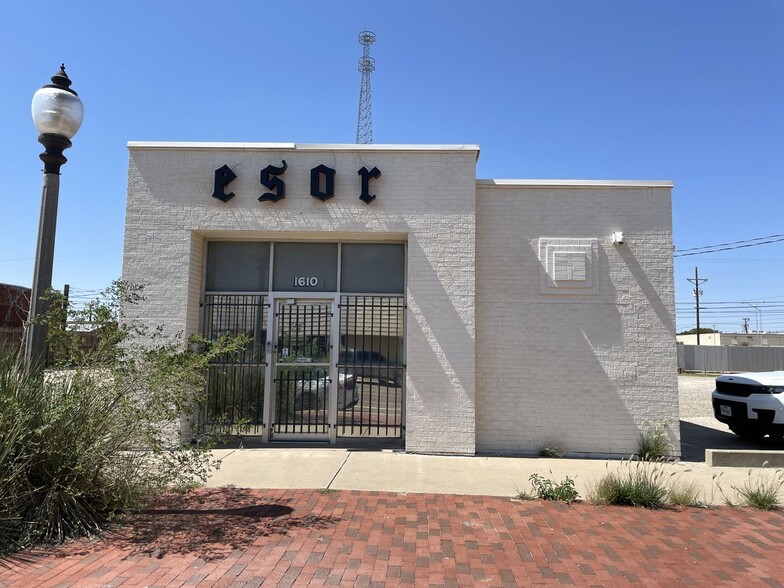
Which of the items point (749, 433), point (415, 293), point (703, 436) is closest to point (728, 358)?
point (703, 436)

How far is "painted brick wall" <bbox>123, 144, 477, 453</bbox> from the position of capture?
311 inches

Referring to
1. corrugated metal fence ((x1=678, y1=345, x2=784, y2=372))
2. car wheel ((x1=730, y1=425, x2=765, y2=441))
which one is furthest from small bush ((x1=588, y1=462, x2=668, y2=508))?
corrugated metal fence ((x1=678, y1=345, x2=784, y2=372))

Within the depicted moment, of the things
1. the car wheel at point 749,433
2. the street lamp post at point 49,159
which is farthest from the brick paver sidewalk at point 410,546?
the car wheel at point 749,433

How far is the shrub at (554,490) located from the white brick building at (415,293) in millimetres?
1956

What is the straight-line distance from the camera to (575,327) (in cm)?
819

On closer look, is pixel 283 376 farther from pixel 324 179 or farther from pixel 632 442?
pixel 632 442

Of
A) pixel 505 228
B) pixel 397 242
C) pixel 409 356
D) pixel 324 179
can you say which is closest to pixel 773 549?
pixel 409 356

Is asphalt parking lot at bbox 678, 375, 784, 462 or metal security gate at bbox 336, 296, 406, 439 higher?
metal security gate at bbox 336, 296, 406, 439

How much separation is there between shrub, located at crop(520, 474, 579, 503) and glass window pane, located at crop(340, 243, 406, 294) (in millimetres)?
3705

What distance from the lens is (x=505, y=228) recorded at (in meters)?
8.38

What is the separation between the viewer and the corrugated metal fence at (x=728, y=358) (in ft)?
110

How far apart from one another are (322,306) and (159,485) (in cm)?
390

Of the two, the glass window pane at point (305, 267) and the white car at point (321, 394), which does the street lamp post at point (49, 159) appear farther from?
the white car at point (321, 394)

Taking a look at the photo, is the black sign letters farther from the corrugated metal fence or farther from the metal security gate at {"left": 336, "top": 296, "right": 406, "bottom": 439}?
the corrugated metal fence
